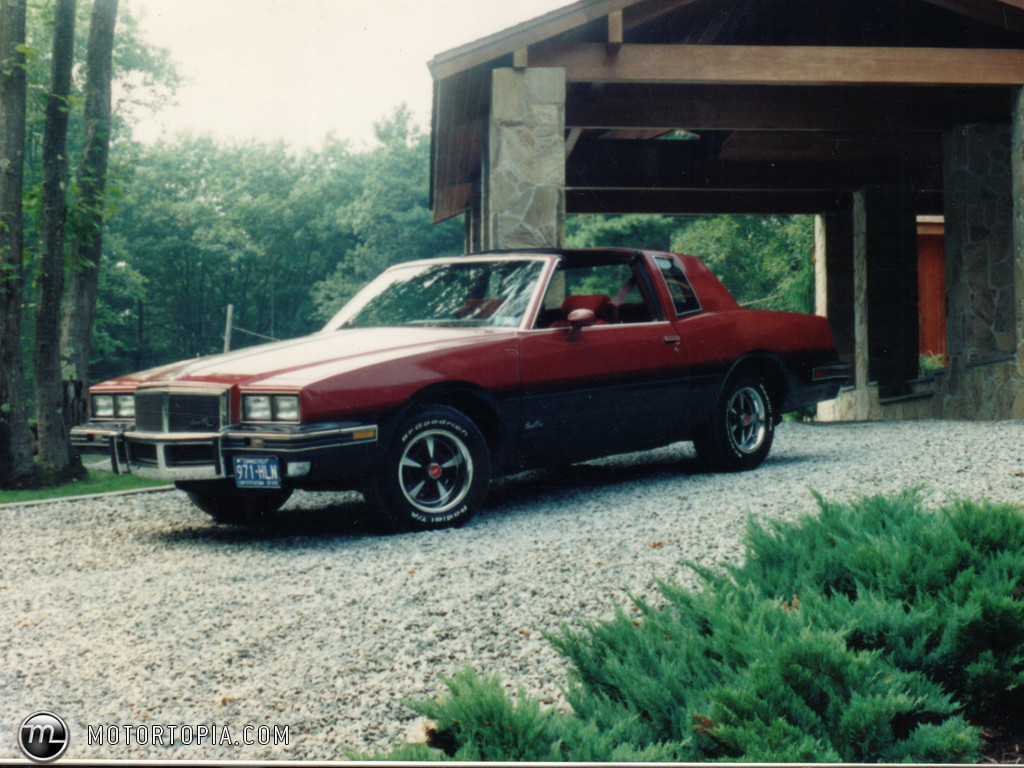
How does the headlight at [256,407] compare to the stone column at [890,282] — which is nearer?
the headlight at [256,407]

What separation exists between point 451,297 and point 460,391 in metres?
0.93

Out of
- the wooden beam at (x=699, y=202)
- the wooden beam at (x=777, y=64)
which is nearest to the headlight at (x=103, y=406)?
the wooden beam at (x=777, y=64)

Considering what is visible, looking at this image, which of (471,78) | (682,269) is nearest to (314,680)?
(682,269)

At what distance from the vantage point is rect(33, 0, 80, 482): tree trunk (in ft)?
35.4

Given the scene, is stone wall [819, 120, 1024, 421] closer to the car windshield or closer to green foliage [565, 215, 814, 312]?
the car windshield

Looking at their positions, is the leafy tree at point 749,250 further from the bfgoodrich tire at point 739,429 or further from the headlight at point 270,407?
the headlight at point 270,407

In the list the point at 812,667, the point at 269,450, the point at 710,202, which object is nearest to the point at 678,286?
the point at 269,450

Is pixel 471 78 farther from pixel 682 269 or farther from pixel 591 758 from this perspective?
pixel 591 758

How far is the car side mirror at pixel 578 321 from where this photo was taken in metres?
6.05

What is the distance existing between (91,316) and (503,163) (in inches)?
241

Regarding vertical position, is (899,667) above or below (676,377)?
below

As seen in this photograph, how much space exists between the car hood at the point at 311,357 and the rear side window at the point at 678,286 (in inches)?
65.5

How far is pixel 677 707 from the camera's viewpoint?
241 cm

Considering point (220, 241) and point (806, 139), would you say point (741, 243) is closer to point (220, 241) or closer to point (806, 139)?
point (806, 139)
